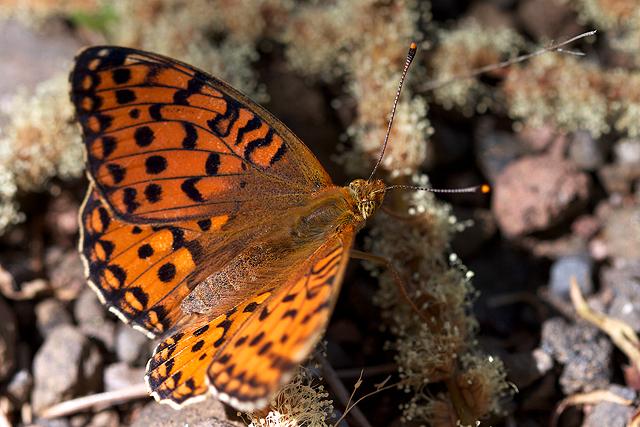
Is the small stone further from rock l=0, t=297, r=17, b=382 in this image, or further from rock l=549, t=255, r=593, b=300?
rock l=0, t=297, r=17, b=382

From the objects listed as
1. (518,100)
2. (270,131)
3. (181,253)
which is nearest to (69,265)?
(181,253)

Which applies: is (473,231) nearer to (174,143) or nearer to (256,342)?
(174,143)

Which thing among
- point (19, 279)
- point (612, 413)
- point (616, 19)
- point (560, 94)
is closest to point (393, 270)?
point (612, 413)

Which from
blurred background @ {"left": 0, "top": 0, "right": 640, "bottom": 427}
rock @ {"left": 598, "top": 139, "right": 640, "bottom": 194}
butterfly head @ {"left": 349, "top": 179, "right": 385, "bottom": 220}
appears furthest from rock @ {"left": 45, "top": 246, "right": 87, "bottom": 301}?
rock @ {"left": 598, "top": 139, "right": 640, "bottom": 194}

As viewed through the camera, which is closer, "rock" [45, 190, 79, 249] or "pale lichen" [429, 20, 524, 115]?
"rock" [45, 190, 79, 249]

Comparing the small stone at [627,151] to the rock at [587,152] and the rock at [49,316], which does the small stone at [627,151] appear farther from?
the rock at [49,316]

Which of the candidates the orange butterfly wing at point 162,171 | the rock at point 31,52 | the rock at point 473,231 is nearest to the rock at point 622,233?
the rock at point 473,231

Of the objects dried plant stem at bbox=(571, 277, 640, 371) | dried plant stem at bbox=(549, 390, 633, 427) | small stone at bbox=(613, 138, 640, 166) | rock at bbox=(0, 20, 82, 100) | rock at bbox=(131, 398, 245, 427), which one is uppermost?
rock at bbox=(0, 20, 82, 100)
